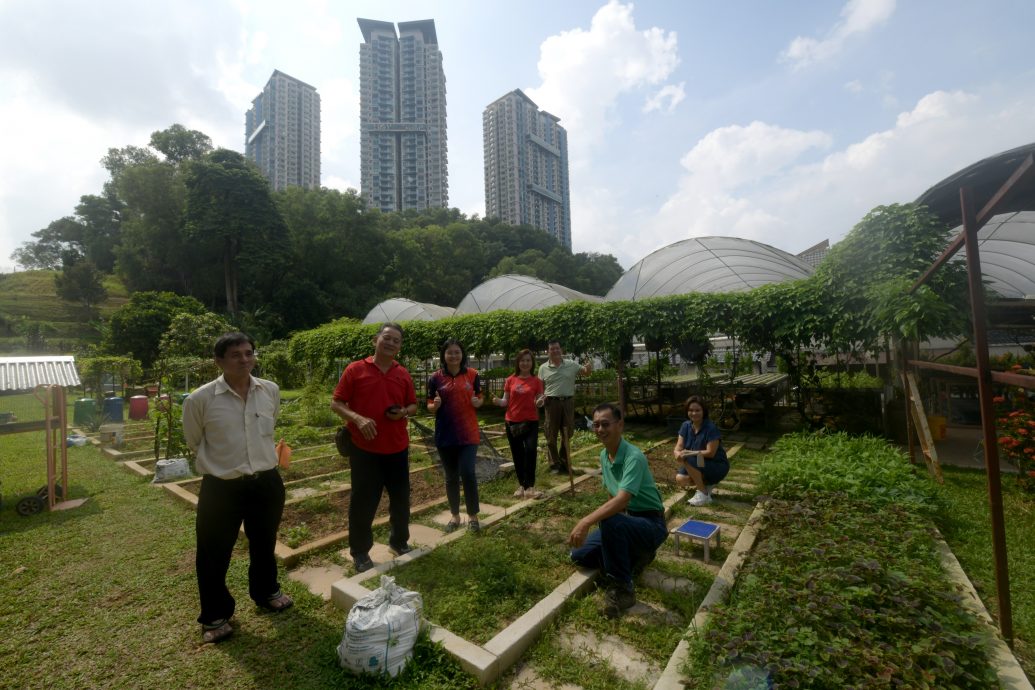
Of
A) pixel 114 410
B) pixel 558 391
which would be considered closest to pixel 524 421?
pixel 558 391

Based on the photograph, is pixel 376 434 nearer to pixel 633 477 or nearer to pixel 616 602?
pixel 633 477

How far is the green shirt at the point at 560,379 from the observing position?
19.6 feet

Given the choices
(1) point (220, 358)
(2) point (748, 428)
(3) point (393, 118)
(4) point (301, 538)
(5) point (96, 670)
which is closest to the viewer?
(5) point (96, 670)

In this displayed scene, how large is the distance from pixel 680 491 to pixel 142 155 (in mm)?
56881

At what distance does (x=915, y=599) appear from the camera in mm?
2332

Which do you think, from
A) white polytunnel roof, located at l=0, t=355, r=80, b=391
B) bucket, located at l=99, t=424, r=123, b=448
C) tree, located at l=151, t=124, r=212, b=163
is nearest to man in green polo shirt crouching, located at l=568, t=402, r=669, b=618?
white polytunnel roof, located at l=0, t=355, r=80, b=391

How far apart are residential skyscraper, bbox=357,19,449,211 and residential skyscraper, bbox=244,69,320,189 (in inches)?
318

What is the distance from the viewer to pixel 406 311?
102 feet

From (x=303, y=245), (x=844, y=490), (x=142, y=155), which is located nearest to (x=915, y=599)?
(x=844, y=490)

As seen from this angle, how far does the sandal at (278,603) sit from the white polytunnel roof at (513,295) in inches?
721

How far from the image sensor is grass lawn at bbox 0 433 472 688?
2383 millimetres

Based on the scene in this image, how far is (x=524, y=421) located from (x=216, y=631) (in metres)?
3.24

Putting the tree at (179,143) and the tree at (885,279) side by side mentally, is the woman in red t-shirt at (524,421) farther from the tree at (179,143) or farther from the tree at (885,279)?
the tree at (179,143)

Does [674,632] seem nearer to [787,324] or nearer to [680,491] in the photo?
[680,491]
